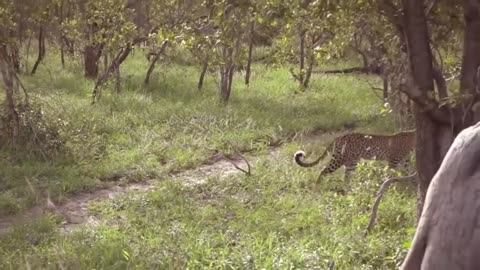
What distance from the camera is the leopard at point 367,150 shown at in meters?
8.53

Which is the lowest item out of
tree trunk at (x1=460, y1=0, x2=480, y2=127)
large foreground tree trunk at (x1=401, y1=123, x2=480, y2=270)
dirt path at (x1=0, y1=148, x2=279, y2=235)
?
dirt path at (x1=0, y1=148, x2=279, y2=235)

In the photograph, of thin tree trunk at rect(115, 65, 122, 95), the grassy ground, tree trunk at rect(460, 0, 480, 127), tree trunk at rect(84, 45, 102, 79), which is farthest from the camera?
tree trunk at rect(84, 45, 102, 79)

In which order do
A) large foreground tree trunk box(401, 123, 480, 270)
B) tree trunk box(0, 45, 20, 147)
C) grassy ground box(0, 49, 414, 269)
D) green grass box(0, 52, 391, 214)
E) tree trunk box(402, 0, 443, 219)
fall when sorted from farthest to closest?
tree trunk box(0, 45, 20, 147), green grass box(0, 52, 391, 214), grassy ground box(0, 49, 414, 269), tree trunk box(402, 0, 443, 219), large foreground tree trunk box(401, 123, 480, 270)

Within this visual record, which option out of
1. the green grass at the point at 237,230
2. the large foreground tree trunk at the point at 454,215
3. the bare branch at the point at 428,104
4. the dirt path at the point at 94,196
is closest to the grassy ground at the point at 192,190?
the green grass at the point at 237,230

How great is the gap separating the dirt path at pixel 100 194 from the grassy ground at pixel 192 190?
135mm

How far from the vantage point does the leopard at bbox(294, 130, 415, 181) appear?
8531mm

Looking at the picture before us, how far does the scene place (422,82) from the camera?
16.9ft

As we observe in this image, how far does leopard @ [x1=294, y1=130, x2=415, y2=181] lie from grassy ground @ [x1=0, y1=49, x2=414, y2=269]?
1.13ft

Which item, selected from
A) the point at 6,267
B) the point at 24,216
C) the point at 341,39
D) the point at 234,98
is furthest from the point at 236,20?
the point at 234,98

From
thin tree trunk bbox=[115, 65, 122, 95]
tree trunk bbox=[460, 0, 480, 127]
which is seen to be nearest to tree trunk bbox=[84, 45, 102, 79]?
thin tree trunk bbox=[115, 65, 122, 95]

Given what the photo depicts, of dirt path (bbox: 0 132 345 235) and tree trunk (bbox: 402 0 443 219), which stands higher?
tree trunk (bbox: 402 0 443 219)

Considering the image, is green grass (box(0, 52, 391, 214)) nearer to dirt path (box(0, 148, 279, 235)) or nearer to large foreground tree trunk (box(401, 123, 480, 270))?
dirt path (box(0, 148, 279, 235))

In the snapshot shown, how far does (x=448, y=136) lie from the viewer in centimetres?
518

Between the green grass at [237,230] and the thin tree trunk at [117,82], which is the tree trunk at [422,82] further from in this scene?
the thin tree trunk at [117,82]
